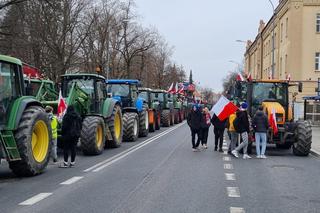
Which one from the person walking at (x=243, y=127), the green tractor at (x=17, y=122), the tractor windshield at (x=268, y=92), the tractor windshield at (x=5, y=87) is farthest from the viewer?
the tractor windshield at (x=268, y=92)

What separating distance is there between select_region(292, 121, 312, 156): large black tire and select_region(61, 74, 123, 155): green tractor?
6.20m

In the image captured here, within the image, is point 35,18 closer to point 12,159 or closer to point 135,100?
point 135,100

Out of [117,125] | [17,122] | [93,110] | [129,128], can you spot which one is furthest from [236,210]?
[129,128]

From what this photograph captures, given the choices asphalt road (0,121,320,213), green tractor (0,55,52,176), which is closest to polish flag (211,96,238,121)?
asphalt road (0,121,320,213)

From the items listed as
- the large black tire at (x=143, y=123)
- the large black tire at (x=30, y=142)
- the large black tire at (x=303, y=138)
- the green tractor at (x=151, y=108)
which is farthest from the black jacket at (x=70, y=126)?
the green tractor at (x=151, y=108)

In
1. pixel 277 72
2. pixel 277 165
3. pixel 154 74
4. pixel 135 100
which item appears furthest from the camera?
pixel 154 74

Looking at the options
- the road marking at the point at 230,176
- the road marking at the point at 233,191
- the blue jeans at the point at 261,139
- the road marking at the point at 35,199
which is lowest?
the road marking at the point at 230,176

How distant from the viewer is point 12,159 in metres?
Result: 10.3

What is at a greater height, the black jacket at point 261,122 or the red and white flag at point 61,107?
the red and white flag at point 61,107

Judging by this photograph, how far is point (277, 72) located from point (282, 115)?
41.0 m

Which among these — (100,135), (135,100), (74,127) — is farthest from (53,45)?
(74,127)

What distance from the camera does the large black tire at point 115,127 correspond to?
1755 cm

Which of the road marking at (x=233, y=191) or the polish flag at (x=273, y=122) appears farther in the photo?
the polish flag at (x=273, y=122)

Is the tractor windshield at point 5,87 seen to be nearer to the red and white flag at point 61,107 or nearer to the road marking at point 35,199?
the road marking at point 35,199
